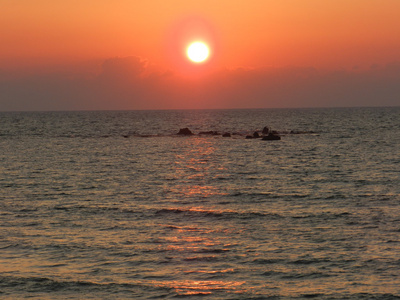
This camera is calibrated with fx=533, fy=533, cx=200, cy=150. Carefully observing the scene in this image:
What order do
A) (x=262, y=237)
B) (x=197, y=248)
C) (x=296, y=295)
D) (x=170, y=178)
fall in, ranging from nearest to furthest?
1. (x=296, y=295)
2. (x=197, y=248)
3. (x=262, y=237)
4. (x=170, y=178)

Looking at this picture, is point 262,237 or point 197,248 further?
point 262,237

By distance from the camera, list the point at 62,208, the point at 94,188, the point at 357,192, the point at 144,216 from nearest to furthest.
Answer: the point at 144,216 → the point at 62,208 → the point at 357,192 → the point at 94,188

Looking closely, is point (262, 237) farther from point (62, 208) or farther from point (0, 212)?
point (0, 212)

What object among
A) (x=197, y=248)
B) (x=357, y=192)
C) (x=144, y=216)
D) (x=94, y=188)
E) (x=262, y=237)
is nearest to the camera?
(x=197, y=248)

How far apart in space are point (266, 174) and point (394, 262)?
2803 cm

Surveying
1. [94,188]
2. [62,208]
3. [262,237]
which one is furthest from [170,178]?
[262,237]

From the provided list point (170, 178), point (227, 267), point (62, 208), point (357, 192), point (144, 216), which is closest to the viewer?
point (227, 267)

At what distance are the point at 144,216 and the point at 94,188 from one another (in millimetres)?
11947

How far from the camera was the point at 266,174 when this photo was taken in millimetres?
47500

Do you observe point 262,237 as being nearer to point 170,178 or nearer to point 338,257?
point 338,257

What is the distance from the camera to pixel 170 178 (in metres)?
45.8

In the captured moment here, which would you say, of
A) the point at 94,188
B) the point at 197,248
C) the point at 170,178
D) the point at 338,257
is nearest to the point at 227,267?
the point at 197,248

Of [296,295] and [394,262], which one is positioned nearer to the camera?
[296,295]

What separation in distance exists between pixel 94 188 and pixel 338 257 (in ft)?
75.7
